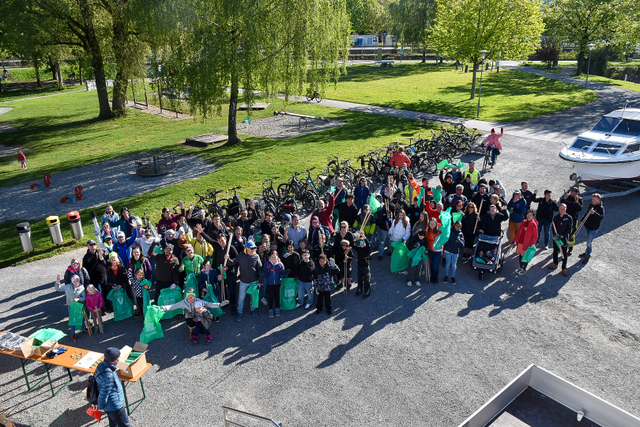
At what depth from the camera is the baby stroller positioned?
11.0 metres

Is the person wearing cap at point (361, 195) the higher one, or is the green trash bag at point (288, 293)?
the person wearing cap at point (361, 195)

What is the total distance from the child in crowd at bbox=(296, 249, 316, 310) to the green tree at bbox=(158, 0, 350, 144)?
1226cm

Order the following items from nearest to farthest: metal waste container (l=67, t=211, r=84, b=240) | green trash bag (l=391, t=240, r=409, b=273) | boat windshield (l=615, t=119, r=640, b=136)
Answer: green trash bag (l=391, t=240, r=409, b=273), metal waste container (l=67, t=211, r=84, b=240), boat windshield (l=615, t=119, r=640, b=136)

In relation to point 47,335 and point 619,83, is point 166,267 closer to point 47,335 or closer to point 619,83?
point 47,335

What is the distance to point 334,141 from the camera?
2403 centimetres

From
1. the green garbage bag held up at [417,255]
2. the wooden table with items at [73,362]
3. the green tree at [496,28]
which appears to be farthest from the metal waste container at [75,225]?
the green tree at [496,28]

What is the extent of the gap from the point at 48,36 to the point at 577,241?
28824 millimetres

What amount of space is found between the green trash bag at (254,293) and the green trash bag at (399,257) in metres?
3.44

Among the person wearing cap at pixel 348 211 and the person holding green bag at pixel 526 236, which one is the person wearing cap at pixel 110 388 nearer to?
the person wearing cap at pixel 348 211

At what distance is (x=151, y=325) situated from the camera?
908 cm

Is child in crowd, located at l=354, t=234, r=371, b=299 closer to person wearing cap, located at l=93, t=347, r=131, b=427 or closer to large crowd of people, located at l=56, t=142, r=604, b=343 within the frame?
large crowd of people, located at l=56, t=142, r=604, b=343

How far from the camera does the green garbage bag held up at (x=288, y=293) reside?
10.1 meters

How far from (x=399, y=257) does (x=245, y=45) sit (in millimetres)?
12484

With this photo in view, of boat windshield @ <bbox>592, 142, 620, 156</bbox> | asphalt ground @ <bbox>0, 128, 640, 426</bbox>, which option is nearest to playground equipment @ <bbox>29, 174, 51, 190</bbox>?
asphalt ground @ <bbox>0, 128, 640, 426</bbox>
